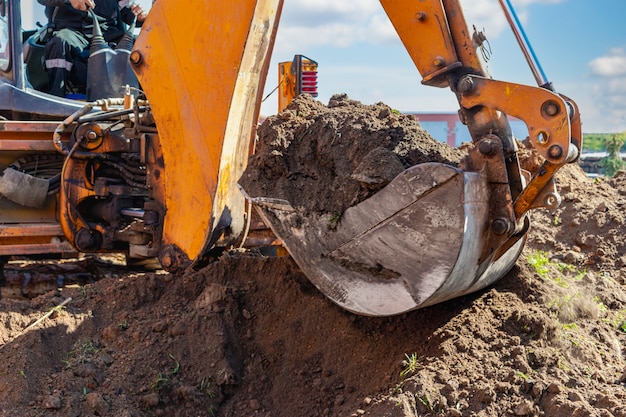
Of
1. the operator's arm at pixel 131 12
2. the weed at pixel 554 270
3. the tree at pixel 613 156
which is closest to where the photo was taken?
the weed at pixel 554 270

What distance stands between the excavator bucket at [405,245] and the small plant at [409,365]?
0.81 ft

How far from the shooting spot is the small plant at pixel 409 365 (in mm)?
3223

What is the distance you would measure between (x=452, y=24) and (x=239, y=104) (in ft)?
4.24

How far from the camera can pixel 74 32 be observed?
18.5 feet

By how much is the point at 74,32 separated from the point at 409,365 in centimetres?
388

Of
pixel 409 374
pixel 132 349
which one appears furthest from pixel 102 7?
pixel 409 374

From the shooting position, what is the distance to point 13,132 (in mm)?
5078

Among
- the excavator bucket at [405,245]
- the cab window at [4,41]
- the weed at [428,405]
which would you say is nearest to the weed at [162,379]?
the excavator bucket at [405,245]

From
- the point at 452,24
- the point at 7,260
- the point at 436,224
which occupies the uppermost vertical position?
the point at 452,24

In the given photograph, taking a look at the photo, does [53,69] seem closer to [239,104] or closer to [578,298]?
[239,104]

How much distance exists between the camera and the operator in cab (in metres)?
5.46

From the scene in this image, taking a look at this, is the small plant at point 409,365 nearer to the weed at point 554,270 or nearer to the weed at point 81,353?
the weed at point 554,270

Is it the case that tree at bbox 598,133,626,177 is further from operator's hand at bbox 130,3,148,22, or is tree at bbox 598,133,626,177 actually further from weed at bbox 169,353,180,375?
weed at bbox 169,353,180,375

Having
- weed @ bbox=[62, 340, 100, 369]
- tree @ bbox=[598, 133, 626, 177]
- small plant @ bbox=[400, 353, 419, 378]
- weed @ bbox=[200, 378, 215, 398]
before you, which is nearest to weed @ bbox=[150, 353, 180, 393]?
weed @ bbox=[200, 378, 215, 398]
